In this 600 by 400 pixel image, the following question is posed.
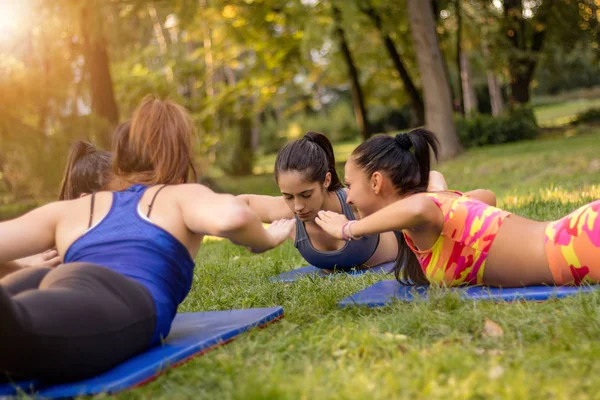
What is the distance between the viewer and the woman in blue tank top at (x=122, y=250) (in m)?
2.54

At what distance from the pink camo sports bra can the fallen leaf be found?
622mm

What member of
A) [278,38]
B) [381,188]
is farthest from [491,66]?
[381,188]

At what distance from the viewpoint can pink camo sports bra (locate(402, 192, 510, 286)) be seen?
376cm

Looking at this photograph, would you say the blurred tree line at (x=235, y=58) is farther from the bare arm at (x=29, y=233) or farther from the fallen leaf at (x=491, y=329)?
the fallen leaf at (x=491, y=329)

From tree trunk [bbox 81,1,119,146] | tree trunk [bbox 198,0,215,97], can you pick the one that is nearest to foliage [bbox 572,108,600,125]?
tree trunk [bbox 198,0,215,97]

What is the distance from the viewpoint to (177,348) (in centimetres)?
298

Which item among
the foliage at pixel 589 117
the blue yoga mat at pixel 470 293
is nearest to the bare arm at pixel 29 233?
the blue yoga mat at pixel 470 293

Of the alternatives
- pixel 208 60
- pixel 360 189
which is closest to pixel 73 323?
pixel 360 189

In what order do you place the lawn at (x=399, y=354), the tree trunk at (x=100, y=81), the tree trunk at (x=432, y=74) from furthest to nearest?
the tree trunk at (x=432, y=74)
the tree trunk at (x=100, y=81)
the lawn at (x=399, y=354)

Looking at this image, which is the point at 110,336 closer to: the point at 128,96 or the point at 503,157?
the point at 503,157

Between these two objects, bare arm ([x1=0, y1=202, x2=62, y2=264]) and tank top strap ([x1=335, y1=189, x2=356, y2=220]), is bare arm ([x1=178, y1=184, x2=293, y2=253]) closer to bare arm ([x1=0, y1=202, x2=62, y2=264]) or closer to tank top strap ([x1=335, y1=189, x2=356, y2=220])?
bare arm ([x1=0, y1=202, x2=62, y2=264])

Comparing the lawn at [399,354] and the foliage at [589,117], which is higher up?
the lawn at [399,354]

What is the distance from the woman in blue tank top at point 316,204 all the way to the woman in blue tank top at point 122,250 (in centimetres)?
169

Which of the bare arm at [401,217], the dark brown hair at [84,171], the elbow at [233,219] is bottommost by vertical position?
the bare arm at [401,217]
